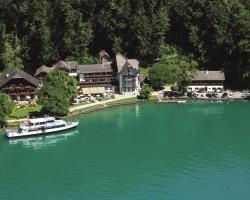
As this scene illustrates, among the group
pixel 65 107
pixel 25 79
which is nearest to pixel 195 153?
pixel 65 107

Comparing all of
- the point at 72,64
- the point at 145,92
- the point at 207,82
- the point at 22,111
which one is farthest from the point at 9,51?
the point at 207,82

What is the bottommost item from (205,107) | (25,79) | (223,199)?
(223,199)

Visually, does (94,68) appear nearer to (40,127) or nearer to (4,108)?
(40,127)

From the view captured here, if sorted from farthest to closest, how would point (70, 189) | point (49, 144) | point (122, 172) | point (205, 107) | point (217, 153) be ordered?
point (205, 107), point (49, 144), point (217, 153), point (122, 172), point (70, 189)

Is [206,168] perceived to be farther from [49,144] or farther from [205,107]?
[205,107]

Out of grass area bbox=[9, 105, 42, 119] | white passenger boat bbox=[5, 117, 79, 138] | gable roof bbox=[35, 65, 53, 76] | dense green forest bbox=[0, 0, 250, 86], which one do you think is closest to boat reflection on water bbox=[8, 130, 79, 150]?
white passenger boat bbox=[5, 117, 79, 138]

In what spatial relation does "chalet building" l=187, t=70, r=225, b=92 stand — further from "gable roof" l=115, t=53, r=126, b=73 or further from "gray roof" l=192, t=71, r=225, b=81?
"gable roof" l=115, t=53, r=126, b=73
